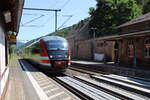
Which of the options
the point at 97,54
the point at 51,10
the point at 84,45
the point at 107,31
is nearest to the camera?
the point at 51,10

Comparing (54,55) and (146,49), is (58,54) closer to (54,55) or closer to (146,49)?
(54,55)

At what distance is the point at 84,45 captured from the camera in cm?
4534

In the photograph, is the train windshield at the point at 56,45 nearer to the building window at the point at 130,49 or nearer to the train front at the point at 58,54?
the train front at the point at 58,54

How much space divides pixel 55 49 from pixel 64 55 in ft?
2.42

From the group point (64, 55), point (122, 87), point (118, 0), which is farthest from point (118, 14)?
point (122, 87)

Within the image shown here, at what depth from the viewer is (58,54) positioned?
16.2 meters

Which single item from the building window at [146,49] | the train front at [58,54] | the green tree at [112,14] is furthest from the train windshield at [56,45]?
the green tree at [112,14]

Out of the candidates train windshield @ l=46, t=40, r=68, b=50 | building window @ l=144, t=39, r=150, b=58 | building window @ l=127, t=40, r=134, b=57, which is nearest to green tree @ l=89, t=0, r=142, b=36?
building window @ l=127, t=40, r=134, b=57

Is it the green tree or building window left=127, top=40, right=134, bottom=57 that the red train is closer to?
building window left=127, top=40, right=134, bottom=57

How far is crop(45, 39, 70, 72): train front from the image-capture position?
52.3 ft

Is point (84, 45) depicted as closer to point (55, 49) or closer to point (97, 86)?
point (55, 49)

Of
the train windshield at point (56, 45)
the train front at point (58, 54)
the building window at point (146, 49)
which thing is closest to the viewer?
the train front at point (58, 54)

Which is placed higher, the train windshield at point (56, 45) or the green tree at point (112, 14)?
the green tree at point (112, 14)

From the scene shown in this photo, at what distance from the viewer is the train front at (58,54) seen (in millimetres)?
15945
